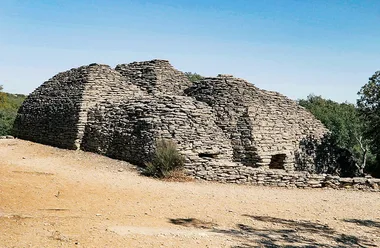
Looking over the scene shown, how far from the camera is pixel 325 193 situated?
1139cm

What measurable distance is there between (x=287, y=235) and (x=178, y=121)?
25.4ft

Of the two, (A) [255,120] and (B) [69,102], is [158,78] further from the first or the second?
(A) [255,120]

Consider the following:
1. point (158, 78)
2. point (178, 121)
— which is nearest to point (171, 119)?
point (178, 121)

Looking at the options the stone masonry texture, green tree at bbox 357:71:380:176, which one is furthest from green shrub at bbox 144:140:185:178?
green tree at bbox 357:71:380:176

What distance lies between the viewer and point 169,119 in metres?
13.9

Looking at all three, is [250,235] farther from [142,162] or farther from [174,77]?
[174,77]

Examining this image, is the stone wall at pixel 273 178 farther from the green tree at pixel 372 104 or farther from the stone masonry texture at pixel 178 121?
the green tree at pixel 372 104

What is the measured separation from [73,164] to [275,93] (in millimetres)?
9730

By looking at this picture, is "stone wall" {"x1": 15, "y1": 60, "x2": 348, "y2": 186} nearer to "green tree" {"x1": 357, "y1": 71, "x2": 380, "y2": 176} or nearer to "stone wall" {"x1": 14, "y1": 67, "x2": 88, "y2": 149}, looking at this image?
"stone wall" {"x1": 14, "y1": 67, "x2": 88, "y2": 149}

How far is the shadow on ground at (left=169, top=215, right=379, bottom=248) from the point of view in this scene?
247 inches

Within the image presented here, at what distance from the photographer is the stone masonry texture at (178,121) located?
516 inches

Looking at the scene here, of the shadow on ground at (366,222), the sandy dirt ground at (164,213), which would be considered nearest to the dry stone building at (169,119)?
the sandy dirt ground at (164,213)

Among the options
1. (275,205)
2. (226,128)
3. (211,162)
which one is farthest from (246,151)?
(275,205)

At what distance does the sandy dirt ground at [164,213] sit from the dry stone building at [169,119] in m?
2.10
